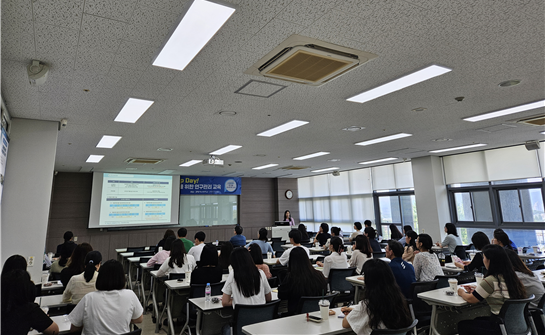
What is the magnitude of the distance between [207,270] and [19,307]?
220cm

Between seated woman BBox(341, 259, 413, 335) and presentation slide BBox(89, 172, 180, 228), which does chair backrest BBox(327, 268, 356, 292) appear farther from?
presentation slide BBox(89, 172, 180, 228)

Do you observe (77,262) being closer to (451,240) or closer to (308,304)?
(308,304)

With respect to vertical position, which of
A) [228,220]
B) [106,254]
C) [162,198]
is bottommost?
[106,254]

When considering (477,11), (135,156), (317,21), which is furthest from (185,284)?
(135,156)

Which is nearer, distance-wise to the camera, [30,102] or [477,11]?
[477,11]

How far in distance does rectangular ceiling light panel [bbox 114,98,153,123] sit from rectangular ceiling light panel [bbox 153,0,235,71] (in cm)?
124

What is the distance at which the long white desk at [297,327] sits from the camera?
2473 mm

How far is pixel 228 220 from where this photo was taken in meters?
13.2

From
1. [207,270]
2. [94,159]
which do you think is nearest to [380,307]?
[207,270]

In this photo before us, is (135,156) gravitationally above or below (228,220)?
above

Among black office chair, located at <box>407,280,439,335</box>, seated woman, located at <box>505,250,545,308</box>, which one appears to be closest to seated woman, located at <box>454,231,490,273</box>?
seated woman, located at <box>505,250,545,308</box>

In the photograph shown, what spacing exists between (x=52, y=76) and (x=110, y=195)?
26.8 ft

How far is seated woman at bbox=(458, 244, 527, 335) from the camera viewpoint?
3.01 m

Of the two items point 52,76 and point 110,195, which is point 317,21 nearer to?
point 52,76
